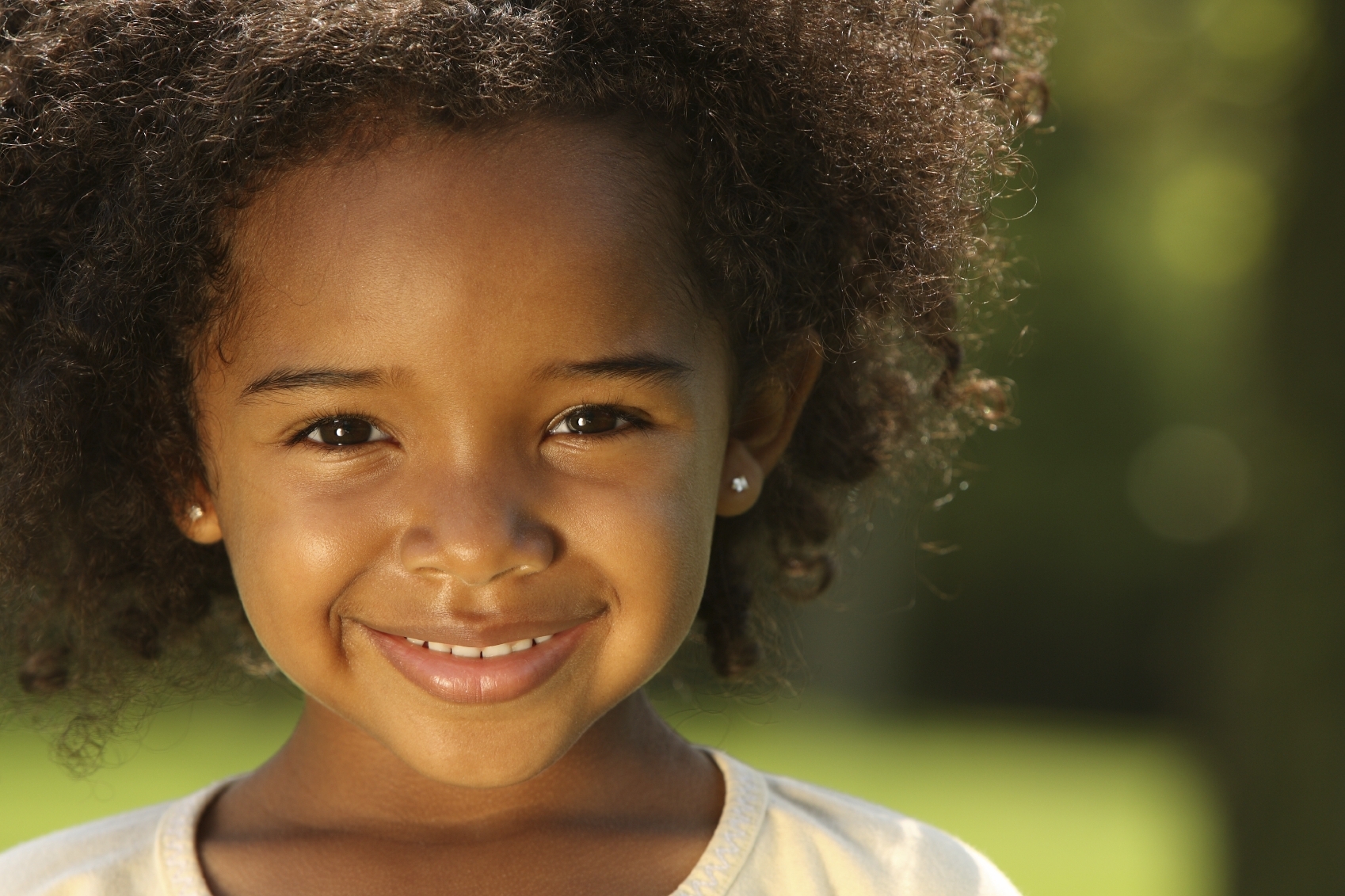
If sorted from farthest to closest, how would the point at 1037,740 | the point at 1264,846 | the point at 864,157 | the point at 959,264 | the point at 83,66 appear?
the point at 1037,740, the point at 1264,846, the point at 959,264, the point at 864,157, the point at 83,66

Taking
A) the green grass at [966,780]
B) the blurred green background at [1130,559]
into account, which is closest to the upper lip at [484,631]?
the blurred green background at [1130,559]

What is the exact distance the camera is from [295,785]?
1.98m

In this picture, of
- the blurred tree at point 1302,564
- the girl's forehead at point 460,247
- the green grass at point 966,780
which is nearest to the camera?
the girl's forehead at point 460,247

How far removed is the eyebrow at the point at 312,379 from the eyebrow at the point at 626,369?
0.60 ft

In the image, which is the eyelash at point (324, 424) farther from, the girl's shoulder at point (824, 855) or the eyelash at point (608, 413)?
the girl's shoulder at point (824, 855)

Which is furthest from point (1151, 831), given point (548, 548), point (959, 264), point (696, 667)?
point (548, 548)

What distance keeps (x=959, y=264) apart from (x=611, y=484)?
2.07ft

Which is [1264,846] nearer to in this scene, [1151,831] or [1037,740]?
[1151,831]

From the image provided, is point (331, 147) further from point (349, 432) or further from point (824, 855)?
point (824, 855)

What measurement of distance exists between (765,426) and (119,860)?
97cm

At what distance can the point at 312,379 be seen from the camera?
1.66 m

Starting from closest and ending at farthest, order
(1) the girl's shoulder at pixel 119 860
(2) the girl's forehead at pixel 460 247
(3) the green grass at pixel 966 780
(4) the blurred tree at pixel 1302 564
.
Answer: (2) the girl's forehead at pixel 460 247
(1) the girl's shoulder at pixel 119 860
(4) the blurred tree at pixel 1302 564
(3) the green grass at pixel 966 780

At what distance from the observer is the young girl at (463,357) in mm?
1641

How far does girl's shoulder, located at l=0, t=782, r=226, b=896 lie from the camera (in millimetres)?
1891
